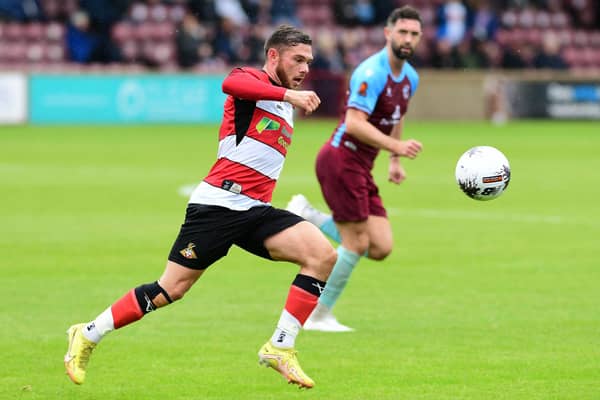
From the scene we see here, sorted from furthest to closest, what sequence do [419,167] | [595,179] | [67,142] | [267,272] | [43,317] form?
1. [67,142]
2. [419,167]
3. [595,179]
4. [267,272]
5. [43,317]

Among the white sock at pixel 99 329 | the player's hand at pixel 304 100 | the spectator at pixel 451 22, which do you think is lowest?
the spectator at pixel 451 22

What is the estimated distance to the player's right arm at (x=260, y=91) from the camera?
269 inches

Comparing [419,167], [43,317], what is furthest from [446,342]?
[419,167]

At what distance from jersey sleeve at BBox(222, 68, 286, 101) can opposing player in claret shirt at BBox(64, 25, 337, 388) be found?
1.1 inches

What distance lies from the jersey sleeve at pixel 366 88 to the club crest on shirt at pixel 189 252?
242cm

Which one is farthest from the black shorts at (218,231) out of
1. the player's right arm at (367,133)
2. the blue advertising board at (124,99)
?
the blue advertising board at (124,99)

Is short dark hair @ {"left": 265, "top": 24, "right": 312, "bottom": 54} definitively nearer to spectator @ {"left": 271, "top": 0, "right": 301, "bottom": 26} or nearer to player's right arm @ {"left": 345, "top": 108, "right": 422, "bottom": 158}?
player's right arm @ {"left": 345, "top": 108, "right": 422, "bottom": 158}

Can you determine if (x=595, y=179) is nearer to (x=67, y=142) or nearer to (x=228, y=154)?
(x=67, y=142)

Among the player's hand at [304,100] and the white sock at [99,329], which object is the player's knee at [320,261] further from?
the white sock at [99,329]

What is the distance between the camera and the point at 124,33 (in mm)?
34469

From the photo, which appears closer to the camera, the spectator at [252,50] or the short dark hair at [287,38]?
the short dark hair at [287,38]

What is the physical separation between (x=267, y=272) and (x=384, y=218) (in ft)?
8.22

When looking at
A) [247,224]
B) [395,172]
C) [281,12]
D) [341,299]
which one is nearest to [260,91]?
[247,224]

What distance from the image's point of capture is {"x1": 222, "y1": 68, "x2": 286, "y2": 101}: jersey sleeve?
7016 millimetres
